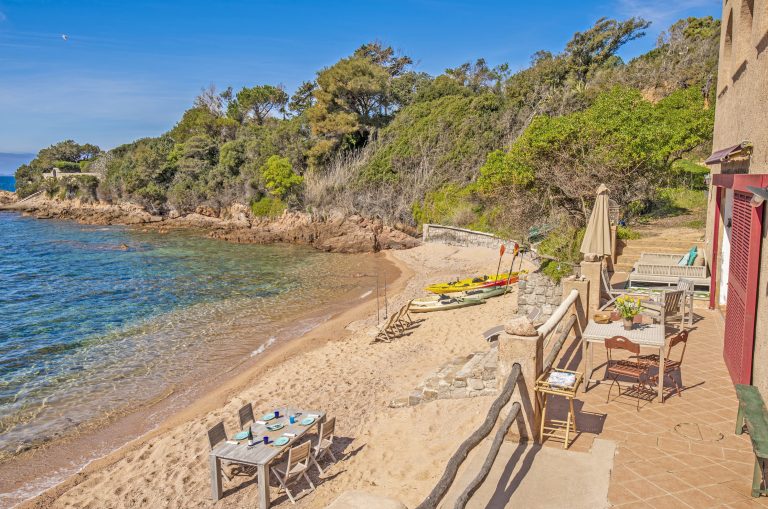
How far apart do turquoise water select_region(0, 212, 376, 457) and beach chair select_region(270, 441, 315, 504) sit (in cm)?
605

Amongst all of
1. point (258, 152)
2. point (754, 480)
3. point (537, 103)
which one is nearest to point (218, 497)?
point (754, 480)

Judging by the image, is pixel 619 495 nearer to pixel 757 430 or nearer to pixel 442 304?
pixel 757 430

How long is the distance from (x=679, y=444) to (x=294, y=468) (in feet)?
17.2

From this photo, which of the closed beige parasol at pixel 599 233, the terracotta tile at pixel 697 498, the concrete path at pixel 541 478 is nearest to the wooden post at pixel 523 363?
the concrete path at pixel 541 478

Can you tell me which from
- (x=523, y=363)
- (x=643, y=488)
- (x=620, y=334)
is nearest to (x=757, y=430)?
(x=643, y=488)

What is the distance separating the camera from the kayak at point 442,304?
674 inches

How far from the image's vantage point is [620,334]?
7176 millimetres

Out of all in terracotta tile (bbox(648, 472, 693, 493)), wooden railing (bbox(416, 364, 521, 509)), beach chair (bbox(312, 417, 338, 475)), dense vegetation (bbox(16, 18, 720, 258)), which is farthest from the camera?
dense vegetation (bbox(16, 18, 720, 258))

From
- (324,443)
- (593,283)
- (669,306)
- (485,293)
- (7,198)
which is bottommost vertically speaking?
(324,443)

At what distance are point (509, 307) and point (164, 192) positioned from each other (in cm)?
4888

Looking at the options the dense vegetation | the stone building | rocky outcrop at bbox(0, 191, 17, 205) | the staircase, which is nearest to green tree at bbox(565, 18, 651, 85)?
the dense vegetation

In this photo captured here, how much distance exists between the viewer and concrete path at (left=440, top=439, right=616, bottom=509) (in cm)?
475

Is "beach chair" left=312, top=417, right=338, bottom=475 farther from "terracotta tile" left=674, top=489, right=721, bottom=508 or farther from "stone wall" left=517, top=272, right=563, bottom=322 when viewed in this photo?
"stone wall" left=517, top=272, right=563, bottom=322

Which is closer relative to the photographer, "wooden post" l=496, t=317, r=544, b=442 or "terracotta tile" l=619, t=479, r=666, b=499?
"terracotta tile" l=619, t=479, r=666, b=499
